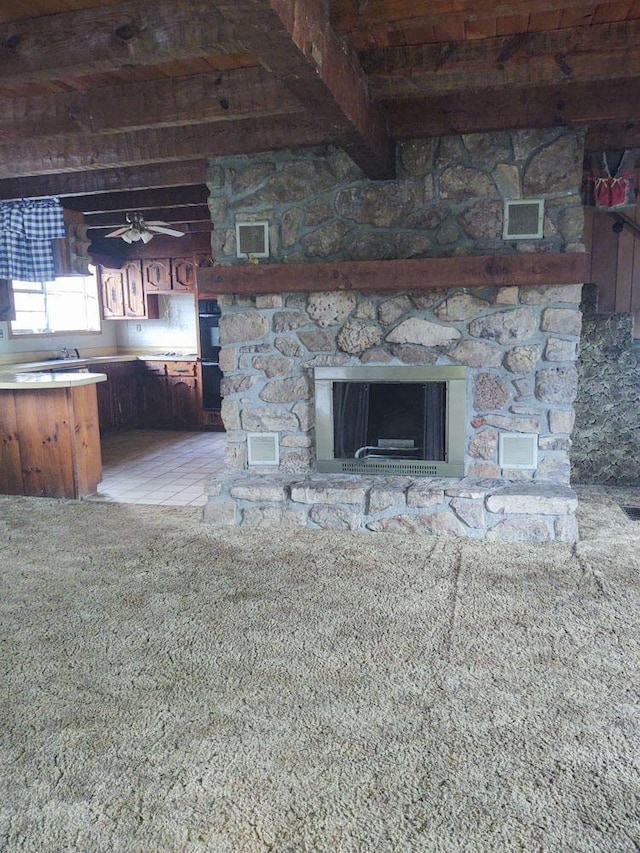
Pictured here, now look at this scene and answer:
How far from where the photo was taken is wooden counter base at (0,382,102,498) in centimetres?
444

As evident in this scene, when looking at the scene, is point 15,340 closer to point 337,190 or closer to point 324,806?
point 337,190

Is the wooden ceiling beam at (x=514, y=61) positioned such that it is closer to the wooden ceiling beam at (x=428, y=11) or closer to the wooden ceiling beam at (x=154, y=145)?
the wooden ceiling beam at (x=428, y=11)

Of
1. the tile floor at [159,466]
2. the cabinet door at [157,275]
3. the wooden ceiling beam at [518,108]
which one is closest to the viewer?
the wooden ceiling beam at [518,108]

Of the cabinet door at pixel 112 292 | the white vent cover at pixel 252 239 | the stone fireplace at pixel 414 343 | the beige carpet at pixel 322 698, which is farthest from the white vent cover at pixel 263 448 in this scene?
the cabinet door at pixel 112 292

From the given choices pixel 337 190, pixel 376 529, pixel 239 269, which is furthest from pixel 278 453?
pixel 337 190

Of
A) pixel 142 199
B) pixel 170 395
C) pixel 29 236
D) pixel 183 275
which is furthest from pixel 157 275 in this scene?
pixel 29 236

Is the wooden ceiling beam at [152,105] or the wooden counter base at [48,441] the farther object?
the wooden counter base at [48,441]

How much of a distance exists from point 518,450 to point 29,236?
12.5 ft

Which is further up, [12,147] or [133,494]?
[12,147]

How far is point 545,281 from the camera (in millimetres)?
3299

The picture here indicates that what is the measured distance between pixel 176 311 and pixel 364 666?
6.44 meters

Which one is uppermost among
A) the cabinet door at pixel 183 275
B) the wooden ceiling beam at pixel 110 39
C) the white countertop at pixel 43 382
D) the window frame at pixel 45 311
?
the wooden ceiling beam at pixel 110 39

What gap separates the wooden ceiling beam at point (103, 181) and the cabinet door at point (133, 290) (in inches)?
114

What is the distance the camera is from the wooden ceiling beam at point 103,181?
14.3ft
